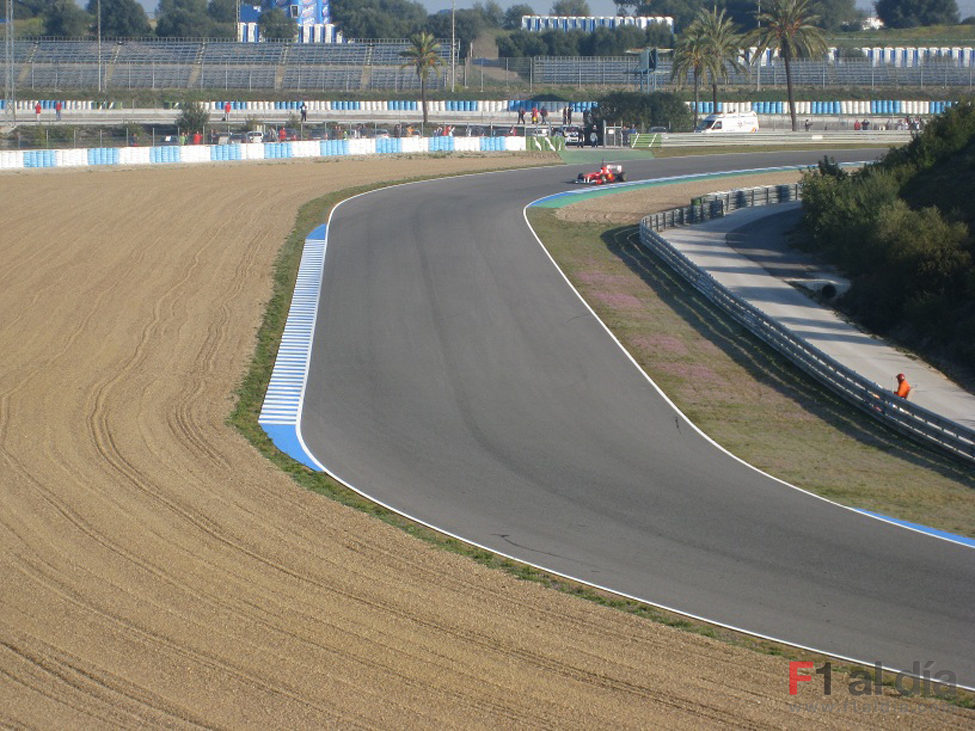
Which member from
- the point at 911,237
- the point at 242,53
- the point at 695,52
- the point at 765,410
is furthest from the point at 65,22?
the point at 765,410

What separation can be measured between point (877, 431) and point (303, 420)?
11.3m

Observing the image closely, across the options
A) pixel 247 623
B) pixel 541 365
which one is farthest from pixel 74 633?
pixel 541 365

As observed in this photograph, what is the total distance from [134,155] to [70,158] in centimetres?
334

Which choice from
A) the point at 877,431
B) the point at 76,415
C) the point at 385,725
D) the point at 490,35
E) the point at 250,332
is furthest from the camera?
the point at 490,35

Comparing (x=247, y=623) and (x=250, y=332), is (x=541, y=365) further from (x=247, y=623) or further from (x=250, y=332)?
(x=247, y=623)

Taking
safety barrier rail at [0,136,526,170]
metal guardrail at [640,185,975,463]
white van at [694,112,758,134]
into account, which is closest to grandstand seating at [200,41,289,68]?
safety barrier rail at [0,136,526,170]

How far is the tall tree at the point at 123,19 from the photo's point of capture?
165 meters

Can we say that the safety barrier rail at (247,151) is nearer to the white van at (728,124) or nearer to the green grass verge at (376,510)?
the white van at (728,124)

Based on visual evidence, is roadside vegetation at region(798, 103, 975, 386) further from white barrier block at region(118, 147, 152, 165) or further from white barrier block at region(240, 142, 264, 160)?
white barrier block at region(118, 147, 152, 165)

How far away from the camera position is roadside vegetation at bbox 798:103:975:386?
1179 inches

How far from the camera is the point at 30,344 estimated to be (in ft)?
86.0

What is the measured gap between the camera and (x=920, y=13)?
18475 centimetres

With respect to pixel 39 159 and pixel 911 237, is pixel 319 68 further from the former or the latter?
pixel 911 237

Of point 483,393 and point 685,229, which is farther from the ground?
Answer: point 685,229
